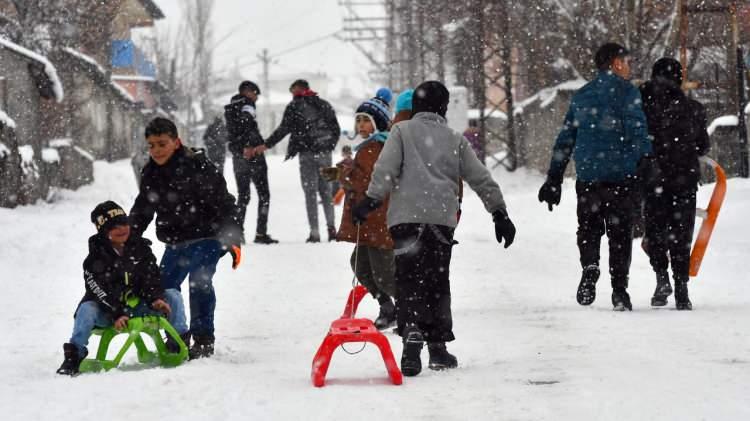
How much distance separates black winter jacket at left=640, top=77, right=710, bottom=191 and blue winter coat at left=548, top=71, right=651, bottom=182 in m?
0.47

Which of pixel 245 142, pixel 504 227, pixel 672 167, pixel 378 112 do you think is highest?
pixel 378 112

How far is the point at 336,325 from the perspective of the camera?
16.6 ft

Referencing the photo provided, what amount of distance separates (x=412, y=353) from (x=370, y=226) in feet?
5.60

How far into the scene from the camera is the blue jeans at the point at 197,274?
5902mm

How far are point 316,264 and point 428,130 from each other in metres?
5.58

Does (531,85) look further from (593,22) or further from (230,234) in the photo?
(230,234)

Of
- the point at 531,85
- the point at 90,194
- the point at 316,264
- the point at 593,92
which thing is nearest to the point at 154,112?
the point at 531,85

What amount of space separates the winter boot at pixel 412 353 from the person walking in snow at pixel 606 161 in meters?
2.31

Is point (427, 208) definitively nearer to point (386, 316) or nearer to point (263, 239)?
point (386, 316)

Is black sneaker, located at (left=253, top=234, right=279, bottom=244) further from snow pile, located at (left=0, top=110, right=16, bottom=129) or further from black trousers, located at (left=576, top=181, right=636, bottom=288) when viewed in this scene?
black trousers, located at (left=576, top=181, right=636, bottom=288)

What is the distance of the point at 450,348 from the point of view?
6.11 metres

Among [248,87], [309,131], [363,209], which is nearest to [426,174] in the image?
[363,209]

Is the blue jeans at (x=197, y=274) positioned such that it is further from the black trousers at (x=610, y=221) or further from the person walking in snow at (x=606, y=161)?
the black trousers at (x=610, y=221)

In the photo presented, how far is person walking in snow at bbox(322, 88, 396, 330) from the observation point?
6.76 metres
